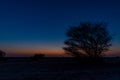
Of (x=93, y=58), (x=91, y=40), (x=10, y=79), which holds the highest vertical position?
(x=91, y=40)

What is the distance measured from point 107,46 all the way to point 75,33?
6219 mm

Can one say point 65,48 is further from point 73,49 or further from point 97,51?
point 97,51

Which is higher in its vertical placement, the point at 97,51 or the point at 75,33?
the point at 75,33

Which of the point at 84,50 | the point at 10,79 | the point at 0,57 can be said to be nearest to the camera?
the point at 10,79

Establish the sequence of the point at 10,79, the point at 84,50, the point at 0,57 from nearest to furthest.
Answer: the point at 10,79
the point at 84,50
the point at 0,57

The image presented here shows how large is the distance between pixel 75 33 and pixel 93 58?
549 centimetres

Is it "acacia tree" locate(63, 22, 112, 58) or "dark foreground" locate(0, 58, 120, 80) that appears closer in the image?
"dark foreground" locate(0, 58, 120, 80)

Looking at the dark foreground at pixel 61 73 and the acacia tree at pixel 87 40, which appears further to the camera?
the acacia tree at pixel 87 40

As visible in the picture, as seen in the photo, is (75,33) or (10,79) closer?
(10,79)

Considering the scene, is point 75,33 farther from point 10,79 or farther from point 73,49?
point 10,79

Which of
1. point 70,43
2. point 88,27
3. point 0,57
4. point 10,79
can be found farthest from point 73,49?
point 0,57

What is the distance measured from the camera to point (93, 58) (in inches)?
2042

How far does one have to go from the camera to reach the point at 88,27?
52.6m

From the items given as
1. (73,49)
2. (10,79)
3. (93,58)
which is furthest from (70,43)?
(10,79)
